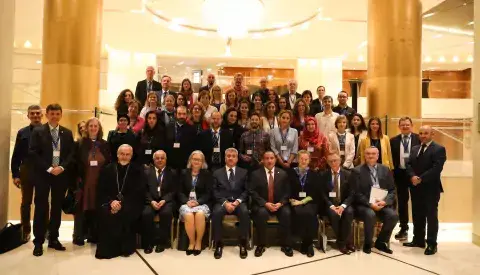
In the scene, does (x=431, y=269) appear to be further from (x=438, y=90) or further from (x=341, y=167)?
(x=438, y=90)

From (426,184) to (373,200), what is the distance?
0.63m

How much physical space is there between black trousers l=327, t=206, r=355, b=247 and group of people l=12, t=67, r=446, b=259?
0.01 m

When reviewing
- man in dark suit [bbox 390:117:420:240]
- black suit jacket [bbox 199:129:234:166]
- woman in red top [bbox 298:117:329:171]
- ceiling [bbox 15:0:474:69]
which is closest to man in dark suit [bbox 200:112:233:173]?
black suit jacket [bbox 199:129:234:166]

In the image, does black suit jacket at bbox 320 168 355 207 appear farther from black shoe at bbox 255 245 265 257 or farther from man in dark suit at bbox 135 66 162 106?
man in dark suit at bbox 135 66 162 106

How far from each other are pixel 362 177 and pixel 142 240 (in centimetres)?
263

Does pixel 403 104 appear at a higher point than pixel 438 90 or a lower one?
lower

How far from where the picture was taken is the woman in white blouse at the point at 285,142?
15.1ft

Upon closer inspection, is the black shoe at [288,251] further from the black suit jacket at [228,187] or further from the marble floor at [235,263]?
the black suit jacket at [228,187]

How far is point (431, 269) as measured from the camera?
361 cm

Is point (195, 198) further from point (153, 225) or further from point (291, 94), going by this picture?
point (291, 94)

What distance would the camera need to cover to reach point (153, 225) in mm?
4047

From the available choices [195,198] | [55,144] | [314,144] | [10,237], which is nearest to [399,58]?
[314,144]

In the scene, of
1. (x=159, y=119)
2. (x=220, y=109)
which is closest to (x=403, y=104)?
(x=220, y=109)

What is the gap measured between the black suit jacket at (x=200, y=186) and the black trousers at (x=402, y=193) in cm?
239
